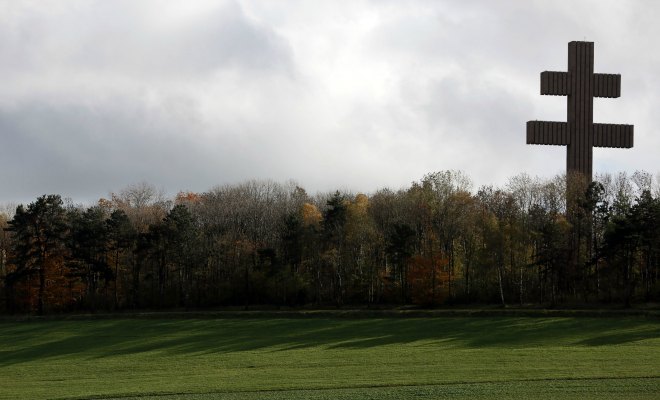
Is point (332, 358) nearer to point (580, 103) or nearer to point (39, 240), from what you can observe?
point (580, 103)

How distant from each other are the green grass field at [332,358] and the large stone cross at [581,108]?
12624 mm

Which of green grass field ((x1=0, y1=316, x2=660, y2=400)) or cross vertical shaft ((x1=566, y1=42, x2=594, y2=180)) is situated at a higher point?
cross vertical shaft ((x1=566, y1=42, x2=594, y2=180))

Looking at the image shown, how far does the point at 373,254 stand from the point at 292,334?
2379 cm

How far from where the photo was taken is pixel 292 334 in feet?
209

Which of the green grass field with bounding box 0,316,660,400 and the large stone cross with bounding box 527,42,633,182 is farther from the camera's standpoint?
the large stone cross with bounding box 527,42,633,182

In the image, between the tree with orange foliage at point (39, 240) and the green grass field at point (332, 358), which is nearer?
the green grass field at point (332, 358)

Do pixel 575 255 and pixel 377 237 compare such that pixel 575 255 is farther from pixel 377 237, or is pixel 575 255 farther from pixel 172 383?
pixel 172 383

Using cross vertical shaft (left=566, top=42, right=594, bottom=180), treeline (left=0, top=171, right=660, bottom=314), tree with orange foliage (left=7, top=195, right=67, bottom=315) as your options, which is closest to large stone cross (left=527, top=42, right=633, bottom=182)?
cross vertical shaft (left=566, top=42, right=594, bottom=180)

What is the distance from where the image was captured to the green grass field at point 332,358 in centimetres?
3853

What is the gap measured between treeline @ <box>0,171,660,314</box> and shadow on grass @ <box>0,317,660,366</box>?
37.0 ft

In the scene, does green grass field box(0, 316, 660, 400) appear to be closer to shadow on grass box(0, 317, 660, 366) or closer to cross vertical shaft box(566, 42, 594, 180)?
shadow on grass box(0, 317, 660, 366)

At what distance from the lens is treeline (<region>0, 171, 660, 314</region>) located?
7656 centimetres

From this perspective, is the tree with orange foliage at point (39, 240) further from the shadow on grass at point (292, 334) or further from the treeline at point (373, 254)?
the shadow on grass at point (292, 334)

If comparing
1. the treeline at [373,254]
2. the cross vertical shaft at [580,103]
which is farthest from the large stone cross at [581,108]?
the treeline at [373,254]
